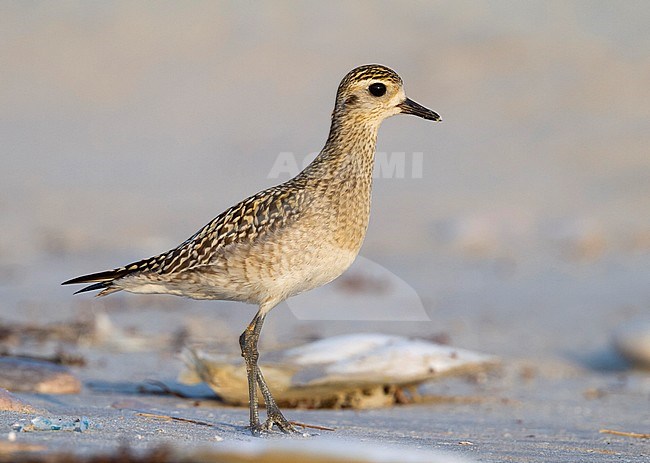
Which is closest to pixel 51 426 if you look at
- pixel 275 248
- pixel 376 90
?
pixel 275 248

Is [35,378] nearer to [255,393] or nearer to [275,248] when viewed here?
[255,393]

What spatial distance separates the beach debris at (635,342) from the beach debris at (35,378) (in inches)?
161

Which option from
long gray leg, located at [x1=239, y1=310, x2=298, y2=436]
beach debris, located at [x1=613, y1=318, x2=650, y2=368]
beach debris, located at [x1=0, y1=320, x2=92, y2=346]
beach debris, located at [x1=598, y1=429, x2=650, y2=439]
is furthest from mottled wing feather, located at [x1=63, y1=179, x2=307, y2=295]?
beach debris, located at [x1=613, y1=318, x2=650, y2=368]

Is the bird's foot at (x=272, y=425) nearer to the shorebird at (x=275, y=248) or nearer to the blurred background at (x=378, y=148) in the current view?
the shorebird at (x=275, y=248)

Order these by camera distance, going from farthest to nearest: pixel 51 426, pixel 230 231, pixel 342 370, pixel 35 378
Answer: pixel 342 370 < pixel 35 378 < pixel 230 231 < pixel 51 426

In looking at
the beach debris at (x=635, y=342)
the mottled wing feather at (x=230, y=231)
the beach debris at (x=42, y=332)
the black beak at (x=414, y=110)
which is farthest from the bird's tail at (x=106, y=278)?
the beach debris at (x=635, y=342)

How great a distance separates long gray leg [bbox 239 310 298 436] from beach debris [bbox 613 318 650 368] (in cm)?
361

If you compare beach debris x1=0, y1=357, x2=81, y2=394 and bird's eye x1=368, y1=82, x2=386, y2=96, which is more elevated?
bird's eye x1=368, y1=82, x2=386, y2=96

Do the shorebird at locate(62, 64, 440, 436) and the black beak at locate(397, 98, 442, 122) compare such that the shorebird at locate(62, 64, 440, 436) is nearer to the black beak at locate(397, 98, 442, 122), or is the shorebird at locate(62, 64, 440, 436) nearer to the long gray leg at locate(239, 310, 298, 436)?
the long gray leg at locate(239, 310, 298, 436)

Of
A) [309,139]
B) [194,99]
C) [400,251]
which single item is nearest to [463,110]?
[309,139]

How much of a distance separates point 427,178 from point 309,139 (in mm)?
2610

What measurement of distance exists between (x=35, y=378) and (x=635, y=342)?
436cm

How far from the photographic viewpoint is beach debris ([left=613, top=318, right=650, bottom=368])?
779 centimetres

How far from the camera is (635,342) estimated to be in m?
7.82
